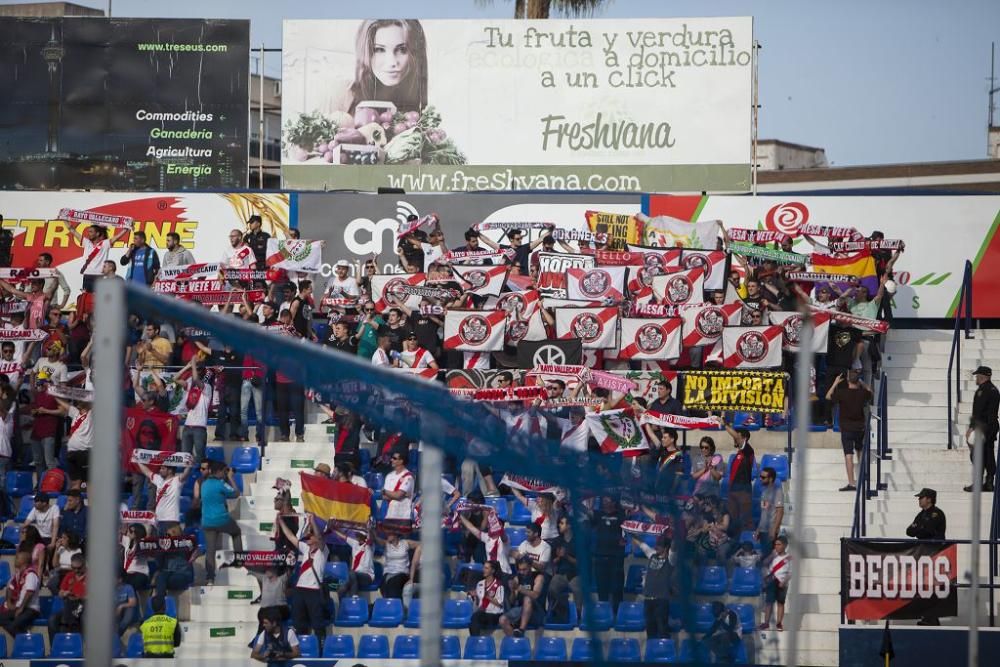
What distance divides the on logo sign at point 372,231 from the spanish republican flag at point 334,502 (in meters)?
15.1

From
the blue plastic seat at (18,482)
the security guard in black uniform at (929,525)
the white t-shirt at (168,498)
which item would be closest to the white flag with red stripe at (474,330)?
the security guard in black uniform at (929,525)

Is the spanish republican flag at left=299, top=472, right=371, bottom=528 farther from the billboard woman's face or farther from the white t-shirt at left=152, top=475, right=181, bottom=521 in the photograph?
the billboard woman's face

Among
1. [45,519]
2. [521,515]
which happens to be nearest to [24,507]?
[45,519]

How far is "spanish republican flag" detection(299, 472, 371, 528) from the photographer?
7449 mm

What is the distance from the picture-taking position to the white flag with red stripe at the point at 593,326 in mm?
18094

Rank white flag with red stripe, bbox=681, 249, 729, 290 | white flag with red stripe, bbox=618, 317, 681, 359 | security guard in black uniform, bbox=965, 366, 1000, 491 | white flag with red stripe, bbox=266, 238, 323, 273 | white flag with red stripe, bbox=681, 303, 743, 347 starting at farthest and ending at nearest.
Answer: white flag with red stripe, bbox=266, 238, 323, 273 → white flag with red stripe, bbox=681, 249, 729, 290 → white flag with red stripe, bbox=681, 303, 743, 347 → white flag with red stripe, bbox=618, 317, 681, 359 → security guard in black uniform, bbox=965, 366, 1000, 491

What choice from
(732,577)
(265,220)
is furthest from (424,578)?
(265,220)

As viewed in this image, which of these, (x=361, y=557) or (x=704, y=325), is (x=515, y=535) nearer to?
(x=361, y=557)

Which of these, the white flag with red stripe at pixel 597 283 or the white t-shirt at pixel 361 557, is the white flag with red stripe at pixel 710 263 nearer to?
the white flag with red stripe at pixel 597 283

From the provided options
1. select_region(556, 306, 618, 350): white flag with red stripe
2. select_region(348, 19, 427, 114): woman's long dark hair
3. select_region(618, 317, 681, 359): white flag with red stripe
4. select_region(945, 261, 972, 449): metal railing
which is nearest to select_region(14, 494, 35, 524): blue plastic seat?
select_region(556, 306, 618, 350): white flag with red stripe

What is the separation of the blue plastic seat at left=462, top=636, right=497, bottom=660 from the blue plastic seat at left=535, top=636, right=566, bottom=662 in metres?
0.55

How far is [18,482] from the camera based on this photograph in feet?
42.3

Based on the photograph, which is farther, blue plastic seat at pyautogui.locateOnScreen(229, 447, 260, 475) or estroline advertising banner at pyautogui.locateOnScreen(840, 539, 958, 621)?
estroline advertising banner at pyautogui.locateOnScreen(840, 539, 958, 621)

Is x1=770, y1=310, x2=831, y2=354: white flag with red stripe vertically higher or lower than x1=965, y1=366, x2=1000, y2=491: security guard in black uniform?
higher
